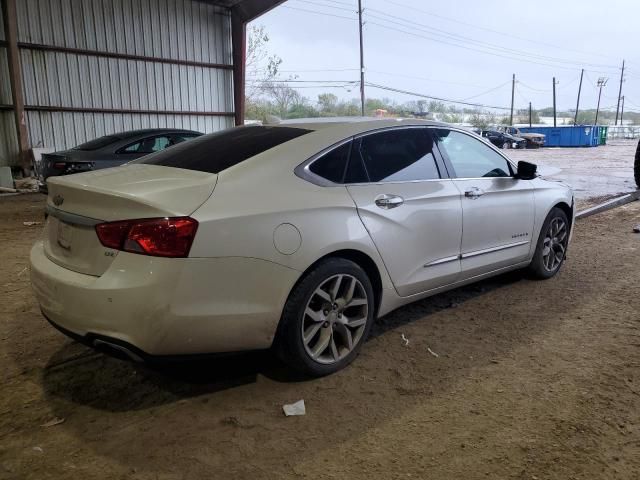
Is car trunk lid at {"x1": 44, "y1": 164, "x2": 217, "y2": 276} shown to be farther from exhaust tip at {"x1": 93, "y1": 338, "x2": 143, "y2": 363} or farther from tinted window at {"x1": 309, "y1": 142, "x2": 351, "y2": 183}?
tinted window at {"x1": 309, "y1": 142, "x2": 351, "y2": 183}

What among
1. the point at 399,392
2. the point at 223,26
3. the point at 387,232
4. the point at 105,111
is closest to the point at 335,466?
the point at 399,392

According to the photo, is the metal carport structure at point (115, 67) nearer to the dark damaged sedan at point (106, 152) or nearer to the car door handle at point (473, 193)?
the dark damaged sedan at point (106, 152)

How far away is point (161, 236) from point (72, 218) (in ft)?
2.15

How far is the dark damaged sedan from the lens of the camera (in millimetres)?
9164

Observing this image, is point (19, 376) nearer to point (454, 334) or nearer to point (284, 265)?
point (284, 265)

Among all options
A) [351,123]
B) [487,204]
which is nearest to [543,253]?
[487,204]

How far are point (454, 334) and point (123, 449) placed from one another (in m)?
2.38

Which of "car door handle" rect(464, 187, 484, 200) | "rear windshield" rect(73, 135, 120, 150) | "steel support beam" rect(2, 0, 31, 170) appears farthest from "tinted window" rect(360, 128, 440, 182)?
"steel support beam" rect(2, 0, 31, 170)

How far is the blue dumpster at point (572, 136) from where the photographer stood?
43250mm

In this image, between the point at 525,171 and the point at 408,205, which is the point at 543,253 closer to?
the point at 525,171

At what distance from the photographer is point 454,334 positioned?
3906mm

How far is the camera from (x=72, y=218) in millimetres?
2836

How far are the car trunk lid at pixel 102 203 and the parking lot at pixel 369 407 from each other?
803 mm

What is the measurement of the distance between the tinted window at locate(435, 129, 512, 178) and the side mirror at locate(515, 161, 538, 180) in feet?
0.28
